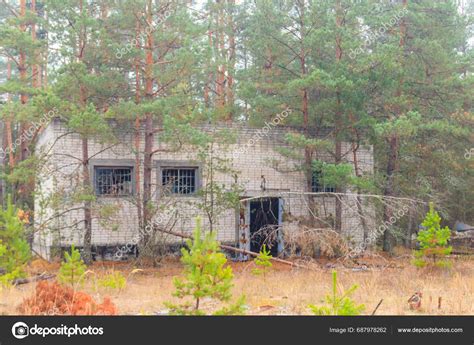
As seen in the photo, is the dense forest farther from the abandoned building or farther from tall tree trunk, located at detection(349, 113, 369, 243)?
the abandoned building

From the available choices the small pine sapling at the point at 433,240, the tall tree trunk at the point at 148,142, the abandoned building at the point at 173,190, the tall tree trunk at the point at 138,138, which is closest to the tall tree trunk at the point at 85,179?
the abandoned building at the point at 173,190

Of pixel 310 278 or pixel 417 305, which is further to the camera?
pixel 310 278

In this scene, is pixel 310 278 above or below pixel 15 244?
below

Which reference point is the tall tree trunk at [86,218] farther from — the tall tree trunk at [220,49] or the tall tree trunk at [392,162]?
the tall tree trunk at [220,49]

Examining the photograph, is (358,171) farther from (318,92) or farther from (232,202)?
(232,202)

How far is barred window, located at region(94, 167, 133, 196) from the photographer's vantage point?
1725 cm

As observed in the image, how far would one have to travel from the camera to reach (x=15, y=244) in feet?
36.8

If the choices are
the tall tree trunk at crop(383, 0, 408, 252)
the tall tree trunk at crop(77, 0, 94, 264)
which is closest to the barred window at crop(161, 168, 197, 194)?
the tall tree trunk at crop(77, 0, 94, 264)

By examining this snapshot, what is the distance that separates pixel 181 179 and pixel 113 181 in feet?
7.19

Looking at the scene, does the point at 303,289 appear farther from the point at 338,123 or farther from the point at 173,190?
the point at 338,123
